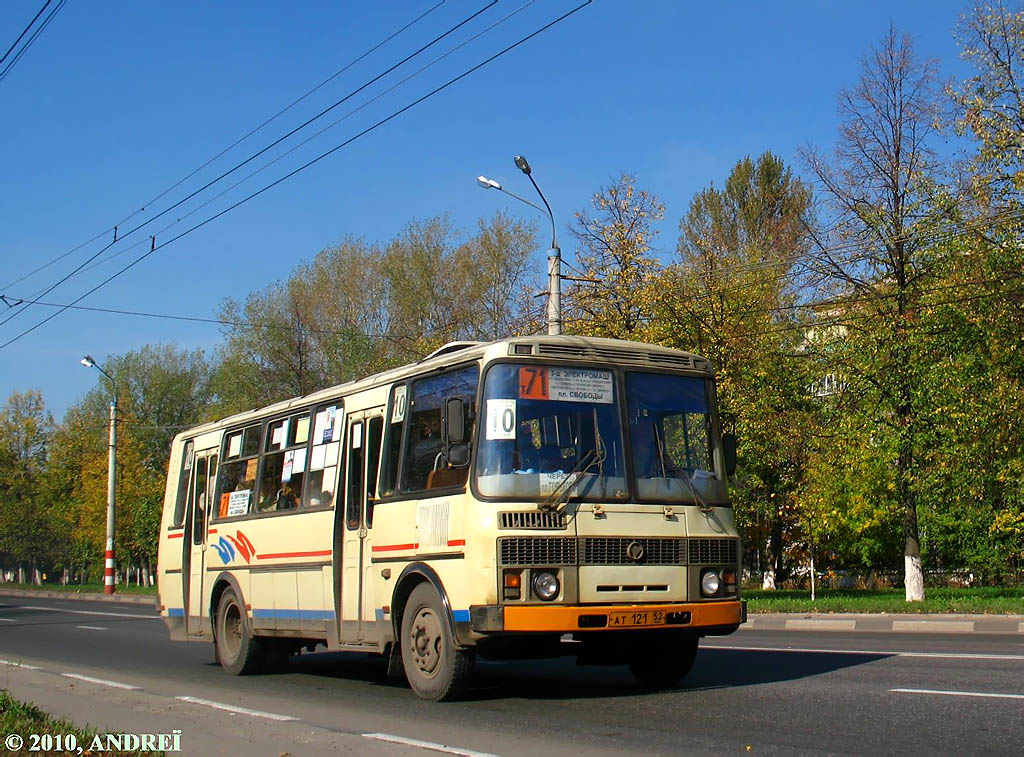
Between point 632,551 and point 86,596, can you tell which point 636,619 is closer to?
point 632,551

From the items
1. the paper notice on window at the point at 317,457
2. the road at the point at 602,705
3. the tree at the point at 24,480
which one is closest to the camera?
the road at the point at 602,705

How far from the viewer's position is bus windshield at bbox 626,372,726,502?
1009cm

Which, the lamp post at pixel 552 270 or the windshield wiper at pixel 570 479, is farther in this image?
the lamp post at pixel 552 270

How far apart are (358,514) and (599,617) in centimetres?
318

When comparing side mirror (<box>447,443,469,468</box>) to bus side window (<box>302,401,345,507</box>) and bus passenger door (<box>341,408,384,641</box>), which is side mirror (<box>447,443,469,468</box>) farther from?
bus side window (<box>302,401,345,507</box>)

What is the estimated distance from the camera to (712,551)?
10.2 metres

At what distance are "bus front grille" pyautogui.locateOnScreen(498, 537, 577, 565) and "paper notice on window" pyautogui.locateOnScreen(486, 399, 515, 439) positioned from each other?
864 mm

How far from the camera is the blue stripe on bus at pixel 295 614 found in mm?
12055

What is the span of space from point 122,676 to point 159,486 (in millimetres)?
44728

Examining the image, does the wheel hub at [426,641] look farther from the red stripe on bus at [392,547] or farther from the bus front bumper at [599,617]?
the bus front bumper at [599,617]

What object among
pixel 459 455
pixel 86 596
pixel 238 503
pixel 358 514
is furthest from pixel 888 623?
pixel 86 596

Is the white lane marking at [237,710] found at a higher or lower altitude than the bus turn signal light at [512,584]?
lower

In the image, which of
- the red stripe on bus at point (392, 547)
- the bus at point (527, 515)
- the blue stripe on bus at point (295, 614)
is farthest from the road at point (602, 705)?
the red stripe on bus at point (392, 547)

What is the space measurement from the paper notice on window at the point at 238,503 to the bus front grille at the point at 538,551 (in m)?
5.72
